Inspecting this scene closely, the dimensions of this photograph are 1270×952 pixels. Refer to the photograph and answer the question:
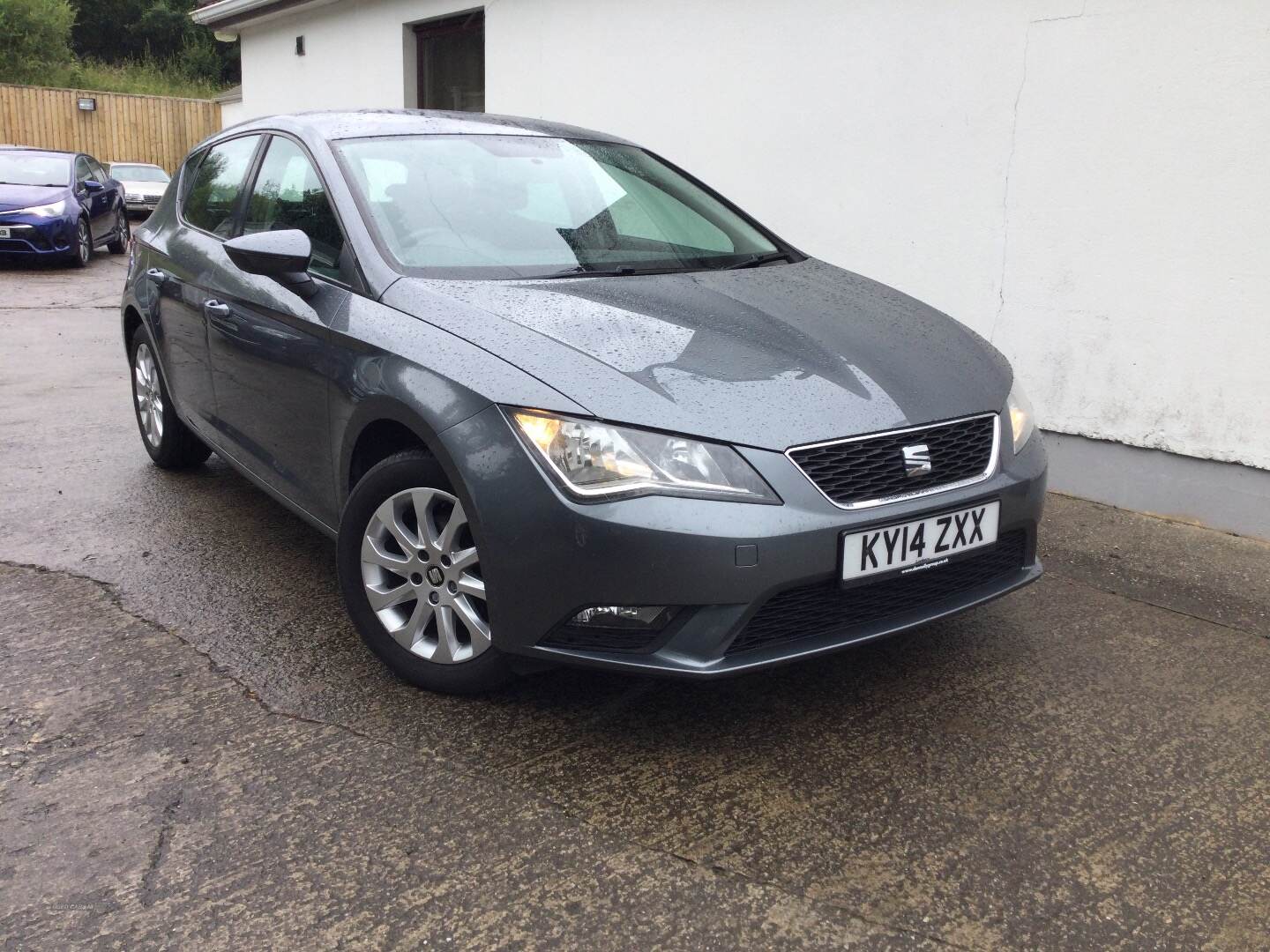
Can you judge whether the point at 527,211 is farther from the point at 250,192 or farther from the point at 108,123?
the point at 108,123

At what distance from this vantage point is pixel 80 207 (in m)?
14.1

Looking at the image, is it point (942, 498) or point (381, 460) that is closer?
point (942, 498)

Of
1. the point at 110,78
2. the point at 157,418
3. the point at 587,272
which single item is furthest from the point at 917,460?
the point at 110,78

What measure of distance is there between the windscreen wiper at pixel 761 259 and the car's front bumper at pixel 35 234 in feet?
40.9

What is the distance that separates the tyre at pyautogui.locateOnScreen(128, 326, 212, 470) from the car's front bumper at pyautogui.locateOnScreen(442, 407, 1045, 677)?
265cm

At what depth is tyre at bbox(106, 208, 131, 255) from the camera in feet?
52.7

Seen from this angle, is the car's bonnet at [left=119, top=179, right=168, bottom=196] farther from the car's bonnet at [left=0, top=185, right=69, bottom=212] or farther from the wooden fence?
the car's bonnet at [left=0, top=185, right=69, bottom=212]

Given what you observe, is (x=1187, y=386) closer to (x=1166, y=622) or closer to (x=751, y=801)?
(x=1166, y=622)

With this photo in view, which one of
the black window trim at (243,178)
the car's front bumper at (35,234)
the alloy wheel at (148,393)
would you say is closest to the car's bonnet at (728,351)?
the black window trim at (243,178)

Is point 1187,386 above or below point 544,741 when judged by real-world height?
above

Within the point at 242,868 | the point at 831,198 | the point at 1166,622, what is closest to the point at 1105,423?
the point at 1166,622

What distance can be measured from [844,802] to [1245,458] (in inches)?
114

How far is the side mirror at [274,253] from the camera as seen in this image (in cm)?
303

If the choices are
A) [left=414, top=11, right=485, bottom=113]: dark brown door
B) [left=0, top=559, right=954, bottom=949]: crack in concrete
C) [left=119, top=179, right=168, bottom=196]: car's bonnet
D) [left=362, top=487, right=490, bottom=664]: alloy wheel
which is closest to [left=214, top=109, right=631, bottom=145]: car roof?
[left=362, top=487, right=490, bottom=664]: alloy wheel
